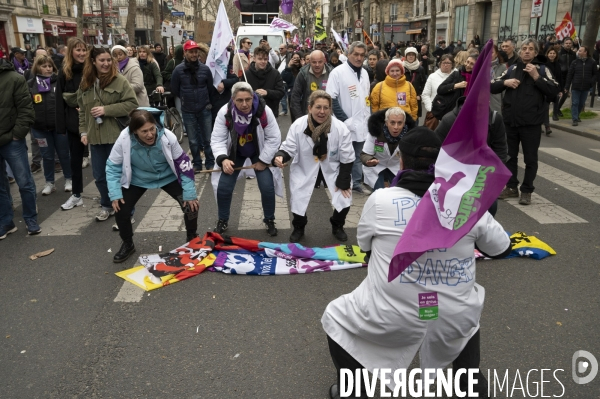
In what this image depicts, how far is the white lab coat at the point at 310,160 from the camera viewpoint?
5496 millimetres

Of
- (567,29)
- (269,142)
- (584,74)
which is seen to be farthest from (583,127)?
(269,142)

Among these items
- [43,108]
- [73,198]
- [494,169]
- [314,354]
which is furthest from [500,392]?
[43,108]

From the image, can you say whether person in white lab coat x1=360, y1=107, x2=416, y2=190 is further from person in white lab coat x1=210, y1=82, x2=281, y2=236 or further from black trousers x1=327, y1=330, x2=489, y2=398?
black trousers x1=327, y1=330, x2=489, y2=398

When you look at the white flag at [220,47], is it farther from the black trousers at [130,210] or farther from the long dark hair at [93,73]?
the black trousers at [130,210]

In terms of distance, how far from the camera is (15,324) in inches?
154

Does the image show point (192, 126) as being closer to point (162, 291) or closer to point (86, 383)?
point (162, 291)

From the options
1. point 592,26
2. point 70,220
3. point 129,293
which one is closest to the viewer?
point 129,293

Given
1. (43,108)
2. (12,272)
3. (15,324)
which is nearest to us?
(15,324)

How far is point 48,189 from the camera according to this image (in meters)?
7.42

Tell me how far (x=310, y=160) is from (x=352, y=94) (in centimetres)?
209

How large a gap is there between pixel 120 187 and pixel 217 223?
1276mm

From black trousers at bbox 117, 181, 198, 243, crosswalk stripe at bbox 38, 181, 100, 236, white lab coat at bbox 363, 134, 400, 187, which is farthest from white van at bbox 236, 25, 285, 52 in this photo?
Result: black trousers at bbox 117, 181, 198, 243

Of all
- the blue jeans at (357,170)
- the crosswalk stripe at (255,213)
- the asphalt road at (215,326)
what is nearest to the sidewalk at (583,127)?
the blue jeans at (357,170)

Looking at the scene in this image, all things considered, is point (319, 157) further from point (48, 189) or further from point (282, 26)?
point (282, 26)
